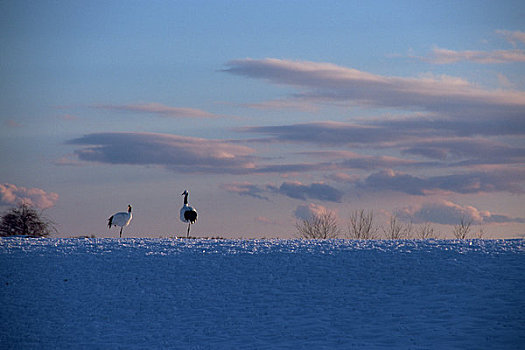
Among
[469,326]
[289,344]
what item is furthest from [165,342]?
[469,326]

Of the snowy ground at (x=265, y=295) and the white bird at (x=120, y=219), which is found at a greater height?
the white bird at (x=120, y=219)

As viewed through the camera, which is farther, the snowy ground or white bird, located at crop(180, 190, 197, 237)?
white bird, located at crop(180, 190, 197, 237)

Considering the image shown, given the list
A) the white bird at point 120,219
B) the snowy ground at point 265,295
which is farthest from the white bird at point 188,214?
the snowy ground at point 265,295

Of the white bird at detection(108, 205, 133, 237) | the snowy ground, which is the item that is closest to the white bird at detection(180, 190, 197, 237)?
the white bird at detection(108, 205, 133, 237)

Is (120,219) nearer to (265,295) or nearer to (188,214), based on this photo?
(188,214)

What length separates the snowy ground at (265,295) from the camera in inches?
750

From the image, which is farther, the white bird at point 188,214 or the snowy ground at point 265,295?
the white bird at point 188,214

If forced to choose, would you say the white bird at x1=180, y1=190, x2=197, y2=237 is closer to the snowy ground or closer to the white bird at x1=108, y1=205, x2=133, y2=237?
the white bird at x1=108, y1=205, x2=133, y2=237

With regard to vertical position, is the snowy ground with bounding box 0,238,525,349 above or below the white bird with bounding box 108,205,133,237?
below

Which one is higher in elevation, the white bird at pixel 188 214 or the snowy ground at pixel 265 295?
the white bird at pixel 188 214

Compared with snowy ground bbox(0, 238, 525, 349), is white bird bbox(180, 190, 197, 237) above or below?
above

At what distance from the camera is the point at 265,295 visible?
71.4 ft

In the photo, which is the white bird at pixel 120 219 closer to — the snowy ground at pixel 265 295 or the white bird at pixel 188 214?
the white bird at pixel 188 214

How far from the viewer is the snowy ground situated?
19047mm
